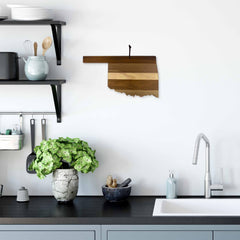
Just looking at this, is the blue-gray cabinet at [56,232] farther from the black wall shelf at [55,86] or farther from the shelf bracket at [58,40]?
the shelf bracket at [58,40]

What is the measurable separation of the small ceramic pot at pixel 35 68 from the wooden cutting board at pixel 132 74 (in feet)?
0.89

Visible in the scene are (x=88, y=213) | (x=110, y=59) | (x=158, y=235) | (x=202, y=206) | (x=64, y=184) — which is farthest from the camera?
(x=110, y=59)

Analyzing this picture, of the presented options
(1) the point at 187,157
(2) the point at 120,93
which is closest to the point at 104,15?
(2) the point at 120,93

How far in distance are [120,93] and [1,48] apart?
0.76m

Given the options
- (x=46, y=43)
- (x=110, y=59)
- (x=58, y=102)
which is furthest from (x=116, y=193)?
(x=46, y=43)

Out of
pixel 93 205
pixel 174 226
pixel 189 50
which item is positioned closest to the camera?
pixel 174 226

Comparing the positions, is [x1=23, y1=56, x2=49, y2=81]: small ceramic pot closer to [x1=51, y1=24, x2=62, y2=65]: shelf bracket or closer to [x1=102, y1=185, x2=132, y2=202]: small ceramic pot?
[x1=51, y1=24, x2=62, y2=65]: shelf bracket

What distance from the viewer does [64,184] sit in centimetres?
288

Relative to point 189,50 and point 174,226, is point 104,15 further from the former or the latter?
point 174,226

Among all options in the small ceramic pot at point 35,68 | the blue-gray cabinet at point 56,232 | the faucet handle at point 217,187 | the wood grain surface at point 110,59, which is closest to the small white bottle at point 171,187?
the faucet handle at point 217,187

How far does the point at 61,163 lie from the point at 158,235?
70 cm

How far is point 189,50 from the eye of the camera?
309 centimetres

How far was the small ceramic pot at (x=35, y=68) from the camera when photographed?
294 cm

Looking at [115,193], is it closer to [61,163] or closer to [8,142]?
[61,163]
